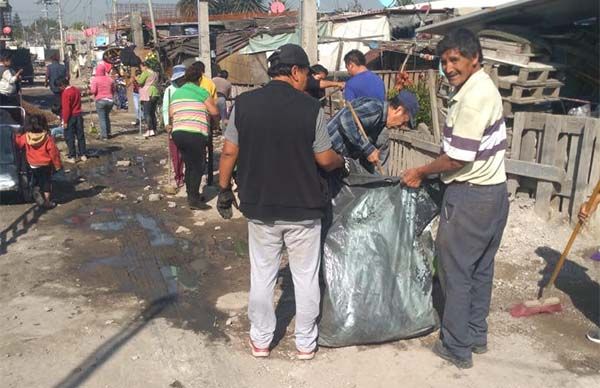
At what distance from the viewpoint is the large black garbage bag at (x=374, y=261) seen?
Result: 375 centimetres

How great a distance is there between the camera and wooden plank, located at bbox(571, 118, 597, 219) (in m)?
Answer: 5.53

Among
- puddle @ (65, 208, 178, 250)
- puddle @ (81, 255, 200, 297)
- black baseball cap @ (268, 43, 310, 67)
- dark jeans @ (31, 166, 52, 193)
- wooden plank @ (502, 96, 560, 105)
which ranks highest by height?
black baseball cap @ (268, 43, 310, 67)

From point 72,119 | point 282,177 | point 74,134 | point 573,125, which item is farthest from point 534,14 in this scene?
point 74,134

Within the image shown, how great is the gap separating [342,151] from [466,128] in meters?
0.98

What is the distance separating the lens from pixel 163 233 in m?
6.48

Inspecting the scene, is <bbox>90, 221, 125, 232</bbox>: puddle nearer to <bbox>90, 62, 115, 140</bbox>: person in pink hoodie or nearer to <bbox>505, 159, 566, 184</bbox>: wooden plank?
<bbox>505, 159, 566, 184</bbox>: wooden plank

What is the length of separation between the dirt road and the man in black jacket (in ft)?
1.45

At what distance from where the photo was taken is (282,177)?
3.34 metres

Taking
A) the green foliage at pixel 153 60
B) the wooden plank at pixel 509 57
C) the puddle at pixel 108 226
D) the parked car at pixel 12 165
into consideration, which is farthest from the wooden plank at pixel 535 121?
the green foliage at pixel 153 60

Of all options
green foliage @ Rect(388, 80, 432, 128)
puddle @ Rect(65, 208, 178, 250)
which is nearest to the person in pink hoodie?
puddle @ Rect(65, 208, 178, 250)

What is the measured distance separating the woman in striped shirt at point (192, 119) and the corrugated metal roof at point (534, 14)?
3.51m

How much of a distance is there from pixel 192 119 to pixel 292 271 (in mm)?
3898

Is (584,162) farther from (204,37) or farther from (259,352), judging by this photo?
(204,37)

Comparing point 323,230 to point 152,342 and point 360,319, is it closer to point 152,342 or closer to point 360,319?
point 360,319
